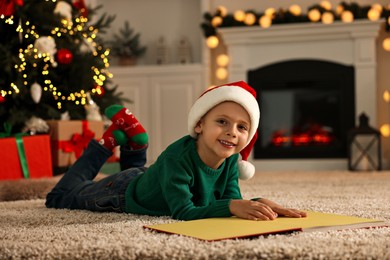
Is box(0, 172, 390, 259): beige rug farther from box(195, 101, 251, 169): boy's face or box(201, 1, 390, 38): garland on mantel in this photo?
box(201, 1, 390, 38): garland on mantel

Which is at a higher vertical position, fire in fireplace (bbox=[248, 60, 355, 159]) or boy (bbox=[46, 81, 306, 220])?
boy (bbox=[46, 81, 306, 220])

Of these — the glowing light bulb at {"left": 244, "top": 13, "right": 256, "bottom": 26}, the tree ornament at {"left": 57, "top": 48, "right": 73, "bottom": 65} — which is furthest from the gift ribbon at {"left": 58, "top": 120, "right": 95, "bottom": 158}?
the glowing light bulb at {"left": 244, "top": 13, "right": 256, "bottom": 26}

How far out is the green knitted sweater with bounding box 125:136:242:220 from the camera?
1.56 meters

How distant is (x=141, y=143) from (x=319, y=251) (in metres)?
1.01

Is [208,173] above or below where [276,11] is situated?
below

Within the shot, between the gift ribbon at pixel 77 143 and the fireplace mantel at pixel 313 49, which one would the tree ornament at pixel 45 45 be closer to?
the gift ribbon at pixel 77 143

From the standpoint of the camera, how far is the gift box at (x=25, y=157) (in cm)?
306

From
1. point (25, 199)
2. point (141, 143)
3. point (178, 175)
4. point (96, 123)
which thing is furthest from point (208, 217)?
point (96, 123)

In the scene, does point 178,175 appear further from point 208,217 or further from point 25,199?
point 25,199

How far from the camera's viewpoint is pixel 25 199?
2.53m

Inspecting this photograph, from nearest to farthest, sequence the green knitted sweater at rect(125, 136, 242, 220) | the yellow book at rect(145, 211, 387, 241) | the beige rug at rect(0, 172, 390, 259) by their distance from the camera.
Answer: the beige rug at rect(0, 172, 390, 259) < the yellow book at rect(145, 211, 387, 241) < the green knitted sweater at rect(125, 136, 242, 220)

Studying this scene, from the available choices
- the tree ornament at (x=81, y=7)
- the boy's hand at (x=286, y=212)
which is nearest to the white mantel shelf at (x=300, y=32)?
the tree ornament at (x=81, y=7)

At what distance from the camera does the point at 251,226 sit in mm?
1354

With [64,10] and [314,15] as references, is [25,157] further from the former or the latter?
[314,15]
